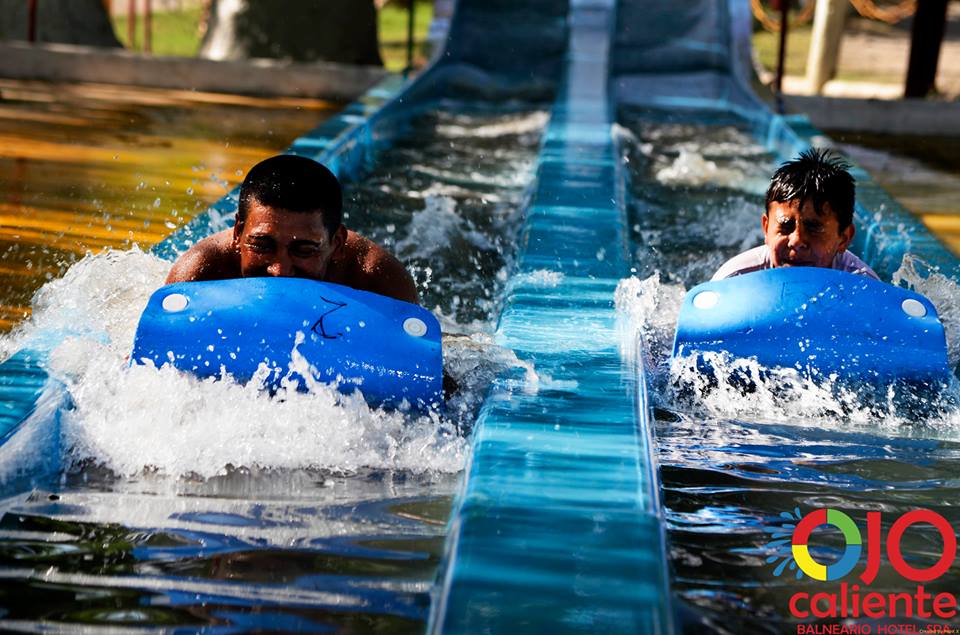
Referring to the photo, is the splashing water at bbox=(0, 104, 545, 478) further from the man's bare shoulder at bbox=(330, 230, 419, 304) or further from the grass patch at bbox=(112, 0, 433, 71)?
the grass patch at bbox=(112, 0, 433, 71)

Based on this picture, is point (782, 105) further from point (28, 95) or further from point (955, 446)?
point (955, 446)

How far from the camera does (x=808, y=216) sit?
380cm

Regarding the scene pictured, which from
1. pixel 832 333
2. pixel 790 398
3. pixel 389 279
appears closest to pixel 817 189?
pixel 832 333

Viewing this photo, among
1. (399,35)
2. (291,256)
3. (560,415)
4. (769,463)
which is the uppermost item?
(291,256)

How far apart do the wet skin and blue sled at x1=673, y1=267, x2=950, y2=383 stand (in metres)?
0.83

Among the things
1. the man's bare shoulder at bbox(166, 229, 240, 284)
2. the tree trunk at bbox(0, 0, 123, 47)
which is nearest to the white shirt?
the man's bare shoulder at bbox(166, 229, 240, 284)

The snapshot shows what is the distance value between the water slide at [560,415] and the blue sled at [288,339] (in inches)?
8.7

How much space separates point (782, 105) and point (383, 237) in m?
4.45

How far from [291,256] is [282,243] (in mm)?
39

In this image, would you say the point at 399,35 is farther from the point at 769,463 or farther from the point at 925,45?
the point at 769,463

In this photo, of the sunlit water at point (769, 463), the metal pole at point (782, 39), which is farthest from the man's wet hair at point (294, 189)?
the metal pole at point (782, 39)

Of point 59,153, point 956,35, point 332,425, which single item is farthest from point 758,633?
point 956,35

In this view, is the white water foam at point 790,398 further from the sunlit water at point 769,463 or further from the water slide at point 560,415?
the water slide at point 560,415

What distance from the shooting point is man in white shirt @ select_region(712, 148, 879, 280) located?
3.78 m
